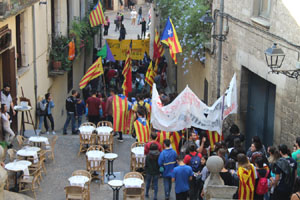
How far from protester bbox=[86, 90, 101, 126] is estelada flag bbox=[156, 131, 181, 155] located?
10.7 ft

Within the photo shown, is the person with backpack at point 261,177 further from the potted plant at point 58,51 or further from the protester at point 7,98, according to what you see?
the potted plant at point 58,51

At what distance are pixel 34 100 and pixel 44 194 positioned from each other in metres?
6.27

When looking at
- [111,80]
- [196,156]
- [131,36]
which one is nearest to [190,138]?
[196,156]

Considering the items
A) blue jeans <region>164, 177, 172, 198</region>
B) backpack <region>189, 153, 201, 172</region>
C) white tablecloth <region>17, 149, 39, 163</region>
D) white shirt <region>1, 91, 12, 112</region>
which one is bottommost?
blue jeans <region>164, 177, 172, 198</region>

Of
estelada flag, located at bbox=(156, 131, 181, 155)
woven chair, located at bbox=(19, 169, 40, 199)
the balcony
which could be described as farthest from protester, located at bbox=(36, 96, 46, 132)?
estelada flag, located at bbox=(156, 131, 181, 155)

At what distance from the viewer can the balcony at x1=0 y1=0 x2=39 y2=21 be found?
14.5 meters

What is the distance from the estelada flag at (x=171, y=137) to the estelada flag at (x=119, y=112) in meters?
2.42

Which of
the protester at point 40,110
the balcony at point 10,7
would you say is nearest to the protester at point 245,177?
the balcony at point 10,7

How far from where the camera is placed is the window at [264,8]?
14.0 m

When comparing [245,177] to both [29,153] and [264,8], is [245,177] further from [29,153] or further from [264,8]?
[264,8]

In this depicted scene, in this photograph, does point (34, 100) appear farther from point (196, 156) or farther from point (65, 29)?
point (196, 156)

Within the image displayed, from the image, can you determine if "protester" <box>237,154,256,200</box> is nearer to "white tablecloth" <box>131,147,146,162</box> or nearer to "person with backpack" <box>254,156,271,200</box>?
"person with backpack" <box>254,156,271,200</box>

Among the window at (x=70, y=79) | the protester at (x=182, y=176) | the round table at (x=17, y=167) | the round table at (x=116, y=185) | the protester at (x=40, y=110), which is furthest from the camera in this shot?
the window at (x=70, y=79)

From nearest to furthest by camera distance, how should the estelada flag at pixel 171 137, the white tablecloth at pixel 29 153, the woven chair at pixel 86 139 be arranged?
the white tablecloth at pixel 29 153 → the estelada flag at pixel 171 137 → the woven chair at pixel 86 139
